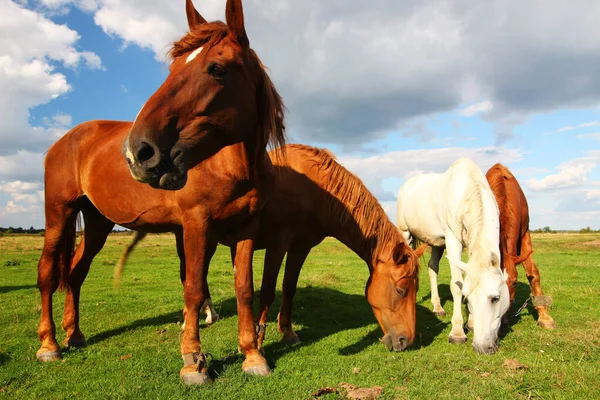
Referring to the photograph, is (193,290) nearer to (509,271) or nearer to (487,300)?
(487,300)

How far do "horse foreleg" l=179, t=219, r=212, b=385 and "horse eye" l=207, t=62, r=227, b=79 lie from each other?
1.40 metres

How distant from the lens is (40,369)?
438 cm

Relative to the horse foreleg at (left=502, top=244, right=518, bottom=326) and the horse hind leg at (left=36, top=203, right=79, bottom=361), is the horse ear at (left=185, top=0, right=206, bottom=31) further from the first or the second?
the horse foreleg at (left=502, top=244, right=518, bottom=326)

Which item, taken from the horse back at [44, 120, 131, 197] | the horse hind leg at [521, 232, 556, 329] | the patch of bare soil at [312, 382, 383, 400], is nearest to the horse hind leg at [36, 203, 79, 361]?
the horse back at [44, 120, 131, 197]

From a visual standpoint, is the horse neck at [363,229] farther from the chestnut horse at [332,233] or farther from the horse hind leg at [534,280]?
the horse hind leg at [534,280]

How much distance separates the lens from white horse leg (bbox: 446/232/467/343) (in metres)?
5.57

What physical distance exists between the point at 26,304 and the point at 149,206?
19.0 feet

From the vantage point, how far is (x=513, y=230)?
6.11 metres

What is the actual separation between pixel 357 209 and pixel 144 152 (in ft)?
11.3

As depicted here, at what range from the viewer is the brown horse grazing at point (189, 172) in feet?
9.64

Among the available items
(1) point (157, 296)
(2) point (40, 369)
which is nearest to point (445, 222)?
(2) point (40, 369)

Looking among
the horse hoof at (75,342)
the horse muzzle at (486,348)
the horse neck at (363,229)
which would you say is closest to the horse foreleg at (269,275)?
the horse neck at (363,229)

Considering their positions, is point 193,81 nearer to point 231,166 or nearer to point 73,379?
point 231,166

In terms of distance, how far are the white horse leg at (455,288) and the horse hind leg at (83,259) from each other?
5.12m
